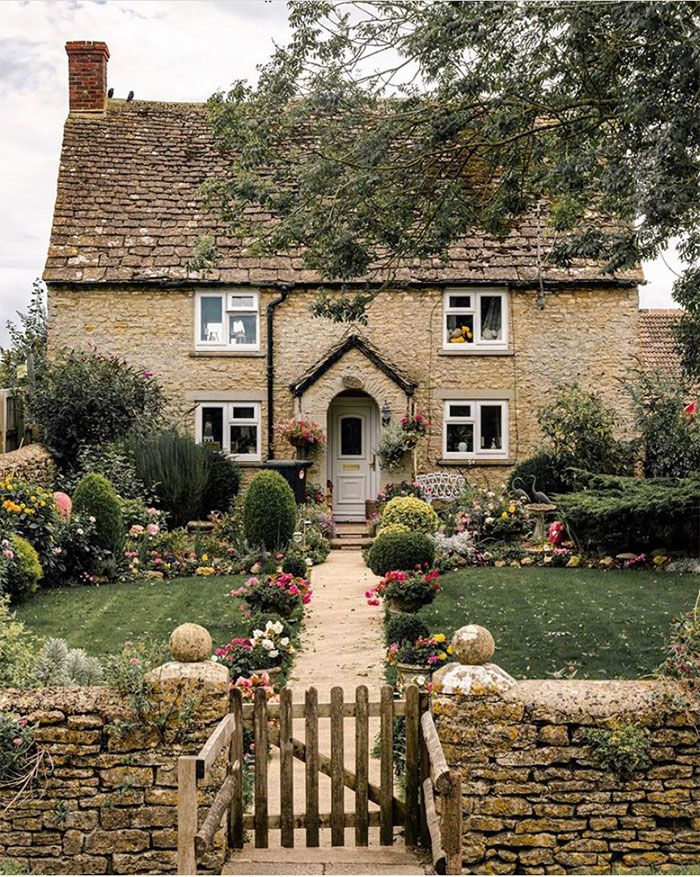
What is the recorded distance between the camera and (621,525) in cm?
1747

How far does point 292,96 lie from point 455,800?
883 cm

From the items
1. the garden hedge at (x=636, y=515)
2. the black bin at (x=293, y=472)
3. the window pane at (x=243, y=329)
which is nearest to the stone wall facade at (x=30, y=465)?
the black bin at (x=293, y=472)

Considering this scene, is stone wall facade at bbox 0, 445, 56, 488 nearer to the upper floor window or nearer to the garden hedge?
the upper floor window

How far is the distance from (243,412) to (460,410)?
4892mm

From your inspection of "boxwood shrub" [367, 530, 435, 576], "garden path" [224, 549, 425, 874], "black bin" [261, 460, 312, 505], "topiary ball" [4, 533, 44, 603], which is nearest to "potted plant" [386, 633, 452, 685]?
"garden path" [224, 549, 425, 874]

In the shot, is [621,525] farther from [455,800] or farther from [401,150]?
[455,800]

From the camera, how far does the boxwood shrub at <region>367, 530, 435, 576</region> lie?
14.8 metres

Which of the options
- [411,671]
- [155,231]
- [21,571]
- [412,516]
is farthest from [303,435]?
[411,671]

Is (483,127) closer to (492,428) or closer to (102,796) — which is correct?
(102,796)

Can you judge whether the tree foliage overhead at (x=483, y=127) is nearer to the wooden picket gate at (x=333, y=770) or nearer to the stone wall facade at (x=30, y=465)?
the wooden picket gate at (x=333, y=770)

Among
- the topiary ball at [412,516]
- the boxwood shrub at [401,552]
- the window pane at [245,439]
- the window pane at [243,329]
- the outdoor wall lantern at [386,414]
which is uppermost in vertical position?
the window pane at [243,329]

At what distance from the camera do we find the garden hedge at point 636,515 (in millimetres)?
16328

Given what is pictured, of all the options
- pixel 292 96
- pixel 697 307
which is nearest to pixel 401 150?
pixel 292 96

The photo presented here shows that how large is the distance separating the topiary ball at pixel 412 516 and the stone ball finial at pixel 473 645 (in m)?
10.4
